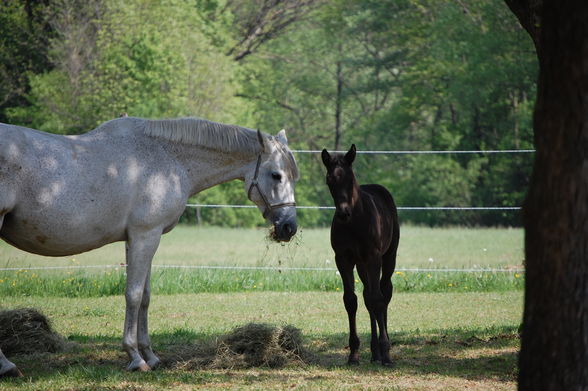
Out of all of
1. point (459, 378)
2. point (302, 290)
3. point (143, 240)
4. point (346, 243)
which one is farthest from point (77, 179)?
point (302, 290)

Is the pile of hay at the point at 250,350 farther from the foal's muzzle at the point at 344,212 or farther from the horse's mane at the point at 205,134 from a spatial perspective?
the horse's mane at the point at 205,134

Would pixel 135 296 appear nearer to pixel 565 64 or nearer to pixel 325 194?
pixel 565 64

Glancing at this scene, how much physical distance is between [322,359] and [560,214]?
11.0 ft

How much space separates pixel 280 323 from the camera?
802 centimetres

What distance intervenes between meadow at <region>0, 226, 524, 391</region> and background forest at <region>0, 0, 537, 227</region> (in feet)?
39.8

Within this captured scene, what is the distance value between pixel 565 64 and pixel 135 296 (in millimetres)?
3802

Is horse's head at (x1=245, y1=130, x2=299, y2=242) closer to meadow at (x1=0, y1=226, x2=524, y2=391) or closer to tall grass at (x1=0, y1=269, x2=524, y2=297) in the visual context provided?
meadow at (x1=0, y1=226, x2=524, y2=391)

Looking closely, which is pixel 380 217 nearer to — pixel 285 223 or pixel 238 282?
pixel 285 223

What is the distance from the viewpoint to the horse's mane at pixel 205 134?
6.09 metres

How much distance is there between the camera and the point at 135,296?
19.0 ft

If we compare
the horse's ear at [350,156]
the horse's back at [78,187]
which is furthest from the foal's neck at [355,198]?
the horse's back at [78,187]

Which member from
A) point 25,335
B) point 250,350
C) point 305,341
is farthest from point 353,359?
point 25,335

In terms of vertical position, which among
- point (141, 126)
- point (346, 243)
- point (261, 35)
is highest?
point (261, 35)

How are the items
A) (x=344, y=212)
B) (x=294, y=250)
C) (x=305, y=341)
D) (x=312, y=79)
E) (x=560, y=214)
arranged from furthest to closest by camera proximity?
(x=312, y=79)
(x=294, y=250)
(x=305, y=341)
(x=344, y=212)
(x=560, y=214)
